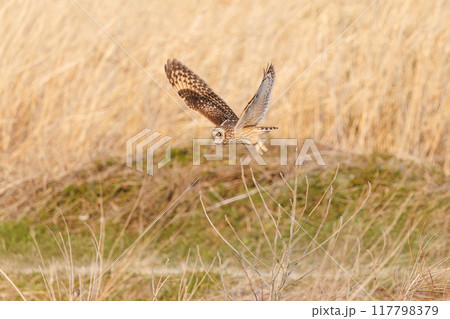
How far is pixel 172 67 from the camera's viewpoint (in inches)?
147

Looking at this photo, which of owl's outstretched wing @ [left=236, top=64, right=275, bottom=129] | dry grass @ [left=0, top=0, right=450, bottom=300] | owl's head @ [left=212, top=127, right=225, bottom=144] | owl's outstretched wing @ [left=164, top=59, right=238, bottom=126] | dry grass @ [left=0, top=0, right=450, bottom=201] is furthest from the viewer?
dry grass @ [left=0, top=0, right=450, bottom=201]

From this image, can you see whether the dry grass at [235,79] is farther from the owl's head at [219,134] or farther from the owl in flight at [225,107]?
the owl's head at [219,134]

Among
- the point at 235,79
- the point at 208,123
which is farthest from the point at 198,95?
the point at 235,79

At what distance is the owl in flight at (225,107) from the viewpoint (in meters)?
2.85

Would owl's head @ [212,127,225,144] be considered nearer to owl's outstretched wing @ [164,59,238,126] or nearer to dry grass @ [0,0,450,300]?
owl's outstretched wing @ [164,59,238,126]

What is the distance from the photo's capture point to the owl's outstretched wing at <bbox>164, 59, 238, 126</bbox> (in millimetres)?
3412

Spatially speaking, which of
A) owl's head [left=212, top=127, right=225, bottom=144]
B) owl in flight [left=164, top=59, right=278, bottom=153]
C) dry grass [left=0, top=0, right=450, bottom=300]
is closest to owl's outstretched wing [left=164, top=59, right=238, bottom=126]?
owl in flight [left=164, top=59, right=278, bottom=153]

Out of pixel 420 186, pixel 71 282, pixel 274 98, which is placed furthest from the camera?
pixel 274 98

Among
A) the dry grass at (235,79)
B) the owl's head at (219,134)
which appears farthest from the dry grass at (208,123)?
the owl's head at (219,134)

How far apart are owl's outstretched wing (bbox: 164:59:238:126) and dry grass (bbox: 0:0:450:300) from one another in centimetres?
132

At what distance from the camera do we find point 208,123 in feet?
A: 17.3

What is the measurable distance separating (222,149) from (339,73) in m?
1.35
